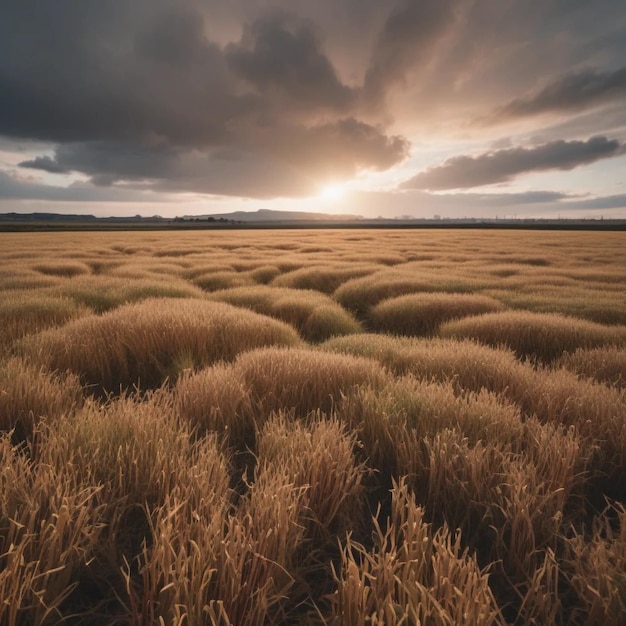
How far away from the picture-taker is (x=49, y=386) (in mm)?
2729

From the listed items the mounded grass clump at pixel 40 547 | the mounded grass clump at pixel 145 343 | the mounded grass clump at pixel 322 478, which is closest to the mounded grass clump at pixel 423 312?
the mounded grass clump at pixel 145 343

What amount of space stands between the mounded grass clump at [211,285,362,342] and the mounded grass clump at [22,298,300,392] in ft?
5.26

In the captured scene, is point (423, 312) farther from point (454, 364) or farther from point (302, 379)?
point (302, 379)

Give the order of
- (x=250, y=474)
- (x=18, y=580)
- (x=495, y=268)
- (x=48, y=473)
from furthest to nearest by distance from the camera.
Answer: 1. (x=495, y=268)
2. (x=250, y=474)
3. (x=48, y=473)
4. (x=18, y=580)

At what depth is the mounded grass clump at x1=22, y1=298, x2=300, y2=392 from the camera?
3.87 meters

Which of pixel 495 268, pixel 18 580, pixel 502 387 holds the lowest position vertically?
pixel 495 268

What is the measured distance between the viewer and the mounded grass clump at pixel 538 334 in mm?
5273

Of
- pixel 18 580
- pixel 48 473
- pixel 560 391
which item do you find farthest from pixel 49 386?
pixel 560 391

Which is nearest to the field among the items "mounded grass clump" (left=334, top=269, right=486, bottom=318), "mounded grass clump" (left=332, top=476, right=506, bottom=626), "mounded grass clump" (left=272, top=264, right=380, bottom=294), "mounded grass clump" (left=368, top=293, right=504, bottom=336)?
"mounded grass clump" (left=332, top=476, right=506, bottom=626)

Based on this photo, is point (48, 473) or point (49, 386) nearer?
point (48, 473)

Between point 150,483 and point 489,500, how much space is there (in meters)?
1.55

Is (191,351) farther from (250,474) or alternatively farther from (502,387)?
(502,387)

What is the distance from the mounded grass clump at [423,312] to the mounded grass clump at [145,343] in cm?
286

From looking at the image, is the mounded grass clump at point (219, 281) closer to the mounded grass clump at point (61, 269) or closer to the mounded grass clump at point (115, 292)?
the mounded grass clump at point (115, 292)
